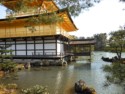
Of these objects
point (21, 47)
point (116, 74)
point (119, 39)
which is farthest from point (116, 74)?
point (21, 47)

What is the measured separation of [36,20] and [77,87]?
607cm

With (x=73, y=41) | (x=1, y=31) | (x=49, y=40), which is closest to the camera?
(x=49, y=40)

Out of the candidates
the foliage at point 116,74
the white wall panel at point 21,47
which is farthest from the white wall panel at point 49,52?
the foliage at point 116,74

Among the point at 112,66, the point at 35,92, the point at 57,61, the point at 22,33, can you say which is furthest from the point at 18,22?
the point at 112,66

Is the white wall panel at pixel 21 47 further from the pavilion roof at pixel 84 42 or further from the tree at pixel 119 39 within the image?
the pavilion roof at pixel 84 42

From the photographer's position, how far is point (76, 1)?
24.6ft

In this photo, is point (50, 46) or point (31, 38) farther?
point (31, 38)

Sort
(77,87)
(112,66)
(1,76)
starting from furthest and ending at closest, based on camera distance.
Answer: (1,76) < (77,87) < (112,66)

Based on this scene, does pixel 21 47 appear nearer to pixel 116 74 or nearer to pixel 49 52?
pixel 49 52

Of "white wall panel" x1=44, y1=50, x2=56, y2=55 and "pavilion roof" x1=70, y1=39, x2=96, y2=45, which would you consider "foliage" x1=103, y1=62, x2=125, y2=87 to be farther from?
"pavilion roof" x1=70, y1=39, x2=96, y2=45

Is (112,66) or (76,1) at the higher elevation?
(76,1)

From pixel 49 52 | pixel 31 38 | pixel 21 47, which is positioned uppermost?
pixel 31 38

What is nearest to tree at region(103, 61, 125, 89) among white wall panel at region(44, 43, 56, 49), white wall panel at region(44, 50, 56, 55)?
white wall panel at region(44, 50, 56, 55)

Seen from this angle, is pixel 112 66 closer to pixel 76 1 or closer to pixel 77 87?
pixel 76 1
